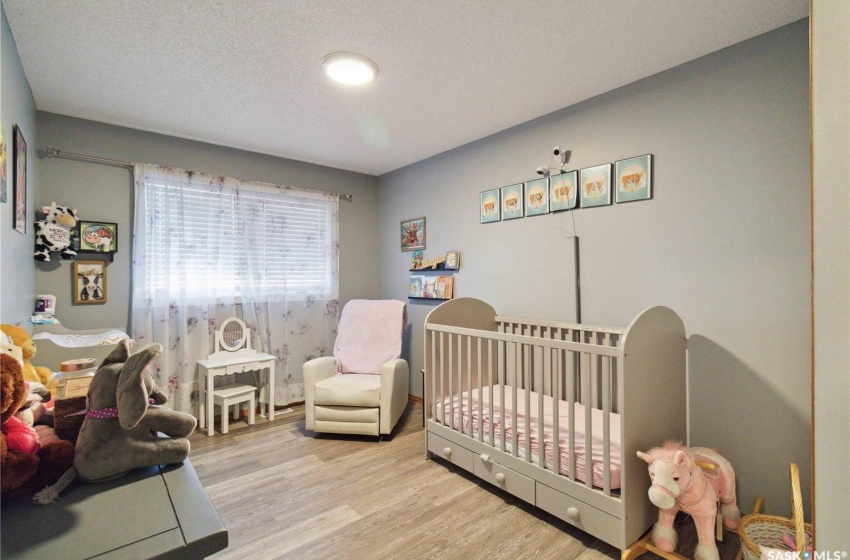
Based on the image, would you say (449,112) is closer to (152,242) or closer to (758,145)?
(758,145)

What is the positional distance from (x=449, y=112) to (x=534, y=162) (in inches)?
28.6

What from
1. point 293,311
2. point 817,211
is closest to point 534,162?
point 817,211

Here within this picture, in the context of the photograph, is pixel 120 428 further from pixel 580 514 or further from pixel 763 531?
pixel 763 531

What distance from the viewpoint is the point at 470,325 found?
2.88 meters

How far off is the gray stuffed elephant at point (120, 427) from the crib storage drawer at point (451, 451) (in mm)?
1813

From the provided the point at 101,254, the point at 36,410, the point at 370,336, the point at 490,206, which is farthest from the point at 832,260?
the point at 101,254

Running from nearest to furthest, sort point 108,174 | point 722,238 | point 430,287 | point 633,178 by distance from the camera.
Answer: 1. point 722,238
2. point 633,178
3. point 108,174
4. point 430,287

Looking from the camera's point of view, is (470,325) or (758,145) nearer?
(758,145)

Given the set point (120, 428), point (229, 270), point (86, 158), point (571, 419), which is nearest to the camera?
point (120, 428)

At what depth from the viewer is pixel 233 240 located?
3447 millimetres

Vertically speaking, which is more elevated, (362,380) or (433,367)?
(433,367)

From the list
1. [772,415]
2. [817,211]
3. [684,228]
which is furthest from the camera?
[684,228]

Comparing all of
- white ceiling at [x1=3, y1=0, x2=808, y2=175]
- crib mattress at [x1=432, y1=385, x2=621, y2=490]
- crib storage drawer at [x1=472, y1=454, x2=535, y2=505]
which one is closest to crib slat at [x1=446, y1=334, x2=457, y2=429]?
crib mattress at [x1=432, y1=385, x2=621, y2=490]

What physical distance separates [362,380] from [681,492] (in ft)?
7.37
